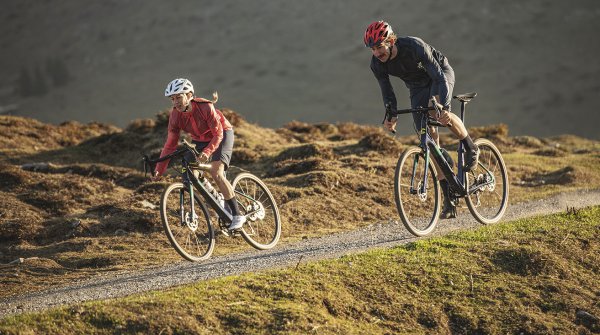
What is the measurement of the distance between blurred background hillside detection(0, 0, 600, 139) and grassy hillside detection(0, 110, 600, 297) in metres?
72.3

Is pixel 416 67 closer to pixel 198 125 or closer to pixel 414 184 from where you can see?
pixel 414 184

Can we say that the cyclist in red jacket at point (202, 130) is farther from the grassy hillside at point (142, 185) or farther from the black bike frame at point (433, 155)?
the black bike frame at point (433, 155)

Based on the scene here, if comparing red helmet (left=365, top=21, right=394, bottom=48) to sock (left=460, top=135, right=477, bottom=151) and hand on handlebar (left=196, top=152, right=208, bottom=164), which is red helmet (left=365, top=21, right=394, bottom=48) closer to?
sock (left=460, top=135, right=477, bottom=151)

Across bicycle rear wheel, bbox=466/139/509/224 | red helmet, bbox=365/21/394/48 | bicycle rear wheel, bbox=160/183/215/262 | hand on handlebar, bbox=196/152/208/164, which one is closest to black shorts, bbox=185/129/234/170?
hand on handlebar, bbox=196/152/208/164

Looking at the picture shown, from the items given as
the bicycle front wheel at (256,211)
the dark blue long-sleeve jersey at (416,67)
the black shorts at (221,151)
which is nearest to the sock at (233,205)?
the bicycle front wheel at (256,211)

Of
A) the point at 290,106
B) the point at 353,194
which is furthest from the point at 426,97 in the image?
the point at 290,106

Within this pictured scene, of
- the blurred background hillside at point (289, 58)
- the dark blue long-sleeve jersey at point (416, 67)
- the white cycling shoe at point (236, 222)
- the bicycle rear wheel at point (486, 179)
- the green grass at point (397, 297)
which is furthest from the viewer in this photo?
the blurred background hillside at point (289, 58)

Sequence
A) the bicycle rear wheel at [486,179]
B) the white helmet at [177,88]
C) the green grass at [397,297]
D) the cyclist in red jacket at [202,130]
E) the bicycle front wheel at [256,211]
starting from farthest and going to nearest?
the bicycle rear wheel at [486,179] → the bicycle front wheel at [256,211] → the cyclist in red jacket at [202,130] → the white helmet at [177,88] → the green grass at [397,297]

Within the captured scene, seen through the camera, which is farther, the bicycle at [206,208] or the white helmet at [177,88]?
the bicycle at [206,208]

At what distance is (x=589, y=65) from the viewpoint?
112m

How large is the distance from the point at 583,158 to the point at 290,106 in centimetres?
9373

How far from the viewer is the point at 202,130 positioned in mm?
11312

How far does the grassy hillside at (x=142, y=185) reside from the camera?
45.0 ft

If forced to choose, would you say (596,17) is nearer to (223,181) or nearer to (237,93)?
(237,93)
